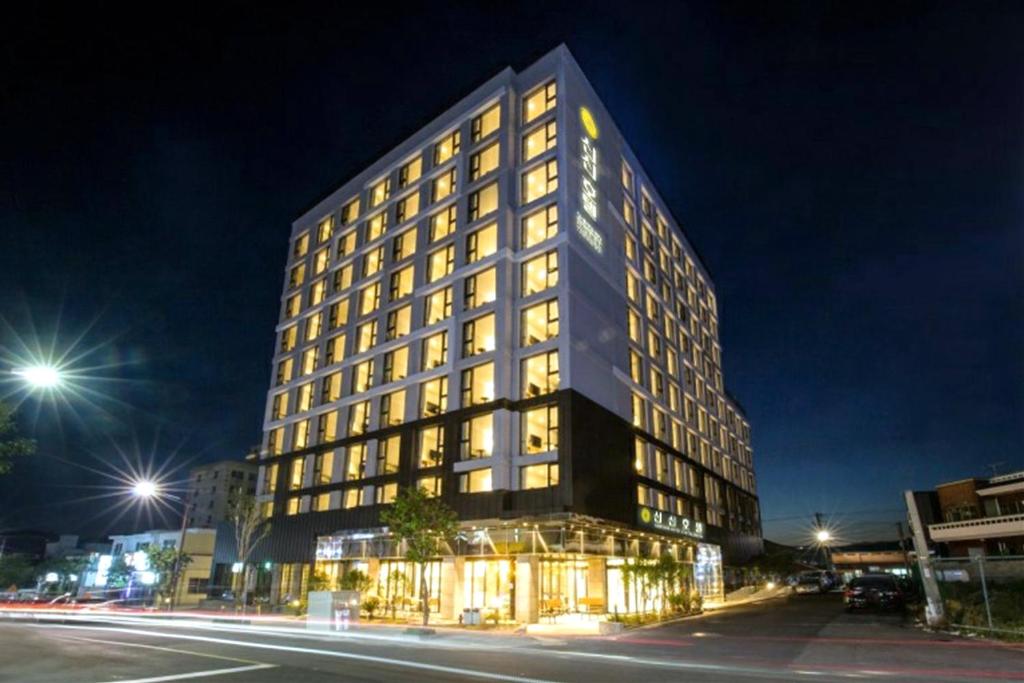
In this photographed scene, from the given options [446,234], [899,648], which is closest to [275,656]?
[899,648]

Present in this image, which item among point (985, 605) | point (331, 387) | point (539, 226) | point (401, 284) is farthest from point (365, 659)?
point (331, 387)

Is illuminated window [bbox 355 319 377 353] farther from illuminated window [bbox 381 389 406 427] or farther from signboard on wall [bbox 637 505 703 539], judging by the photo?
signboard on wall [bbox 637 505 703 539]

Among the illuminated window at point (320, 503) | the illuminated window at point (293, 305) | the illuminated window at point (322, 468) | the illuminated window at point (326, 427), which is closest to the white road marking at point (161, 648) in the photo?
the illuminated window at point (320, 503)

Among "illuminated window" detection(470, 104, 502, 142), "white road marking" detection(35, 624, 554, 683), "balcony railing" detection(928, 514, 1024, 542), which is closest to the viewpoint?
"white road marking" detection(35, 624, 554, 683)

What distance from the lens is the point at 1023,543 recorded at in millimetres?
44875

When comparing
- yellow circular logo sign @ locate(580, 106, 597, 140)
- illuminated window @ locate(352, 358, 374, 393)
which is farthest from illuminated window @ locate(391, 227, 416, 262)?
yellow circular logo sign @ locate(580, 106, 597, 140)

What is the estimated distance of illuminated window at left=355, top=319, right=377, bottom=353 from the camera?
5072 centimetres

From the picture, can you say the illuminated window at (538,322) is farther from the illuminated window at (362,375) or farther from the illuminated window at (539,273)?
the illuminated window at (362,375)

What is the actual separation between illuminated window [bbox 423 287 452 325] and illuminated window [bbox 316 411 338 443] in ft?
42.8

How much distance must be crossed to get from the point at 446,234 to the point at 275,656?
3557cm

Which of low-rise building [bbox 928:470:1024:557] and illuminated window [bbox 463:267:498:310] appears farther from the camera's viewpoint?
low-rise building [bbox 928:470:1024:557]

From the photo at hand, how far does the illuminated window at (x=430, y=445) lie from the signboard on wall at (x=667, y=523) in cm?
1420

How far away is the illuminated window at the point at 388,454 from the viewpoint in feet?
145

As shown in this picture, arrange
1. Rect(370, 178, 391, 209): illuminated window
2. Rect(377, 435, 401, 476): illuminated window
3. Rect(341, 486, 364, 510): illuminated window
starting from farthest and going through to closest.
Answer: Rect(370, 178, 391, 209): illuminated window → Rect(341, 486, 364, 510): illuminated window → Rect(377, 435, 401, 476): illuminated window
